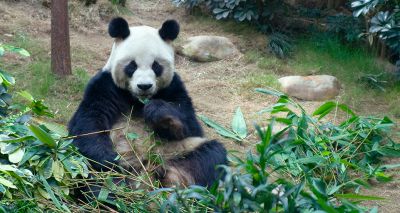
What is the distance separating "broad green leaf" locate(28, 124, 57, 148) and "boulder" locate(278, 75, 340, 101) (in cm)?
377

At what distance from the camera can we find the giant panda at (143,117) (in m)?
4.43

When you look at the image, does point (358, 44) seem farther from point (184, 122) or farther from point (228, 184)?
point (228, 184)

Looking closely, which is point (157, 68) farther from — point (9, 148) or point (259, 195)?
point (259, 195)

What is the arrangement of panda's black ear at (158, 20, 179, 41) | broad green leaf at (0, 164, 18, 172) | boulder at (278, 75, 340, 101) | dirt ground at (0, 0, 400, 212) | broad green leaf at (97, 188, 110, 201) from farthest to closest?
boulder at (278, 75, 340, 101), dirt ground at (0, 0, 400, 212), panda's black ear at (158, 20, 179, 41), broad green leaf at (97, 188, 110, 201), broad green leaf at (0, 164, 18, 172)

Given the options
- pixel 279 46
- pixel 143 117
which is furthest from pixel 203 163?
pixel 279 46

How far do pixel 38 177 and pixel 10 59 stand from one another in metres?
3.42

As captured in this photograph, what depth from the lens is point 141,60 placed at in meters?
4.64

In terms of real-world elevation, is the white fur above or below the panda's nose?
above

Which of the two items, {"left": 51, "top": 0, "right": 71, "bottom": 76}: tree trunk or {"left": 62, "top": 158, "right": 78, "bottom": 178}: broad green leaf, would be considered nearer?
{"left": 62, "top": 158, "right": 78, "bottom": 178}: broad green leaf

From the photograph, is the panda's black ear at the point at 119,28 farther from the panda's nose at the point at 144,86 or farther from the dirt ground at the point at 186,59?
the dirt ground at the point at 186,59

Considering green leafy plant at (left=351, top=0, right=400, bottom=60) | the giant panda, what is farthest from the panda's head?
green leafy plant at (left=351, top=0, right=400, bottom=60)

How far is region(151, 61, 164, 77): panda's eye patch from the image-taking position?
4.69 m

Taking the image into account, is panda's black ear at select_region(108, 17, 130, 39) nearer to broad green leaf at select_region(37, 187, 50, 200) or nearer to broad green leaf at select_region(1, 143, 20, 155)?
broad green leaf at select_region(1, 143, 20, 155)

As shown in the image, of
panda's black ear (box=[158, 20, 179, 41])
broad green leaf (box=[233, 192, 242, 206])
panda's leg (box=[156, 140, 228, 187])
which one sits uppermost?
panda's black ear (box=[158, 20, 179, 41])
